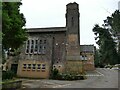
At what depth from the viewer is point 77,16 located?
4488 centimetres

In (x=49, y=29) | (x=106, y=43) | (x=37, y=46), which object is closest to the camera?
(x=37, y=46)

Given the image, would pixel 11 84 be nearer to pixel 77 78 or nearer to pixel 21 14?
pixel 21 14

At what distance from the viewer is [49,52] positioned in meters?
41.7

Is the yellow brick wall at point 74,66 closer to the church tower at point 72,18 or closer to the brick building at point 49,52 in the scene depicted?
the brick building at point 49,52

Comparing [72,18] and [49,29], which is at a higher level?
[72,18]

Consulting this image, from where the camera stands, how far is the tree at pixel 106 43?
72875 mm

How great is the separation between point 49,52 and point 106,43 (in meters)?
35.3

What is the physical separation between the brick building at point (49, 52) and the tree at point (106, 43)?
31.3m

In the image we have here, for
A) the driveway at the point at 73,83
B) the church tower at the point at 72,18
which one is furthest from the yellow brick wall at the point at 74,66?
the driveway at the point at 73,83

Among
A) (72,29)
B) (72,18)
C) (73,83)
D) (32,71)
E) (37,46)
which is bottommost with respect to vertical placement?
(73,83)

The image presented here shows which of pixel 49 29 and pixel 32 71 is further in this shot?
pixel 49 29

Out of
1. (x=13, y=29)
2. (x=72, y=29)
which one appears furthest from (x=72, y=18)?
(x=13, y=29)

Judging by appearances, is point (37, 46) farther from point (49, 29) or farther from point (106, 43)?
point (106, 43)

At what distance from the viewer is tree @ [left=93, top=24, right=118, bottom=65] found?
239 feet
